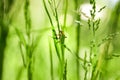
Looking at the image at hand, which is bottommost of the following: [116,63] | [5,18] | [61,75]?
[116,63]

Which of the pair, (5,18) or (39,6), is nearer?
(5,18)

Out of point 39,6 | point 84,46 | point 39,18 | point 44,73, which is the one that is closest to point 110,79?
point 44,73

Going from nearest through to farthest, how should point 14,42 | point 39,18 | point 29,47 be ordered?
1. point 29,47
2. point 14,42
3. point 39,18

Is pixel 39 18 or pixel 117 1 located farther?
pixel 39 18

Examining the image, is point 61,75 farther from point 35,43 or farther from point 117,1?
point 117,1

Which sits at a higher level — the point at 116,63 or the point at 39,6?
the point at 39,6

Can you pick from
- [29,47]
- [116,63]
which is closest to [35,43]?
[29,47]

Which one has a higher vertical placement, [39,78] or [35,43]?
[35,43]

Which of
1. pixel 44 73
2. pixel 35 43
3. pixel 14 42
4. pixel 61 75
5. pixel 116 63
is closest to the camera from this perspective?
pixel 61 75

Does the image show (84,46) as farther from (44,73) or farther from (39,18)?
(44,73)
